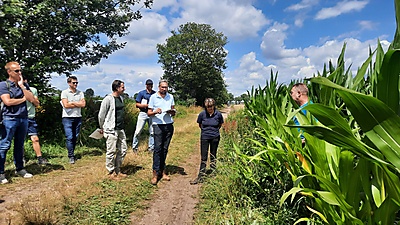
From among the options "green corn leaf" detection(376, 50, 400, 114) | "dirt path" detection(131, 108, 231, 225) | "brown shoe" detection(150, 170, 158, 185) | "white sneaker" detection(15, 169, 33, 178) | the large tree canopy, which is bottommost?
"dirt path" detection(131, 108, 231, 225)

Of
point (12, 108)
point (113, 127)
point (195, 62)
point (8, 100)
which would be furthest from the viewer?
point (195, 62)

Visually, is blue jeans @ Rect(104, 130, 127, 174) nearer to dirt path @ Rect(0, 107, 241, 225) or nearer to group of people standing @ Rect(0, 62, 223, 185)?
group of people standing @ Rect(0, 62, 223, 185)

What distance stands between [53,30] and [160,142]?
4441 millimetres

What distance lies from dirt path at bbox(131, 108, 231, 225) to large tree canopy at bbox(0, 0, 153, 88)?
14.8ft

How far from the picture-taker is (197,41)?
4516 centimetres

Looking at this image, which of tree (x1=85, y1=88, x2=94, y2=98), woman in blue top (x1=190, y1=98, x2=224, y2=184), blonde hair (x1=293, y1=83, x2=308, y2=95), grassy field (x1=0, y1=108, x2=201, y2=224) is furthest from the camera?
tree (x1=85, y1=88, x2=94, y2=98)

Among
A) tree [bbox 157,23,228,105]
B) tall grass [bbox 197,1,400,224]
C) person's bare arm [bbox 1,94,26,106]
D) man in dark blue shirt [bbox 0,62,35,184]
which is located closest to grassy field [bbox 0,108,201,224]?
man in dark blue shirt [bbox 0,62,35,184]

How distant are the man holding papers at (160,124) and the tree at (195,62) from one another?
1428 inches

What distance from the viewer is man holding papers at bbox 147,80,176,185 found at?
515 centimetres

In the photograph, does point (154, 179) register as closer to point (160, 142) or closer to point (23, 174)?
point (160, 142)

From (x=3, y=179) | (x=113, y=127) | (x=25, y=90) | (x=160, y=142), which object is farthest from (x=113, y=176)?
(x=25, y=90)

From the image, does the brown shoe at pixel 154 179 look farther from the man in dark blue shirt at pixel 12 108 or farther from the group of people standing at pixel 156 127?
the man in dark blue shirt at pixel 12 108

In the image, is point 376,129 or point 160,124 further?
point 160,124

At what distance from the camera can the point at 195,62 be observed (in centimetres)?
4228
